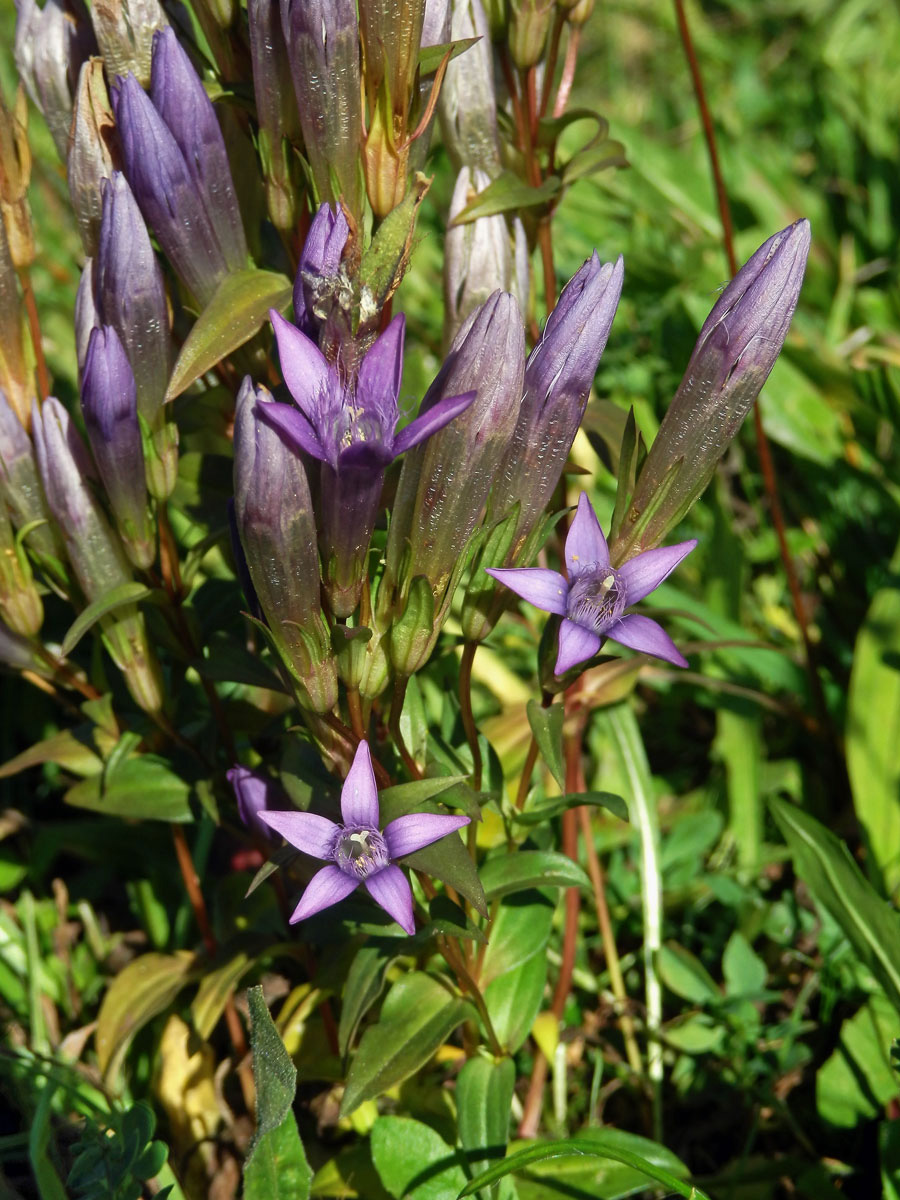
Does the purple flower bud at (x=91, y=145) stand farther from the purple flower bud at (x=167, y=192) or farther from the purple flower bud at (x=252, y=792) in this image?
the purple flower bud at (x=252, y=792)

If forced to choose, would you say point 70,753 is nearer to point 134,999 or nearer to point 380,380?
point 134,999

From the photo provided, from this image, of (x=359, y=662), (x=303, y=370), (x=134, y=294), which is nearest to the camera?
(x=303, y=370)

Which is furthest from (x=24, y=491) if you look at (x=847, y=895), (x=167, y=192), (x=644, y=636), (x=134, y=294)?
(x=847, y=895)

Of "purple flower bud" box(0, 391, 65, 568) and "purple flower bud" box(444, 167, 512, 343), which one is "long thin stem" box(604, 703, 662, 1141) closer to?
"purple flower bud" box(444, 167, 512, 343)

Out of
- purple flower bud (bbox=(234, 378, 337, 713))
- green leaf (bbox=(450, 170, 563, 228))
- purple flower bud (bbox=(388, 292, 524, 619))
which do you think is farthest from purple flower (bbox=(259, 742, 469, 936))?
green leaf (bbox=(450, 170, 563, 228))

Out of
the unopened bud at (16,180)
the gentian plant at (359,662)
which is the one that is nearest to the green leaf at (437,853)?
the gentian plant at (359,662)

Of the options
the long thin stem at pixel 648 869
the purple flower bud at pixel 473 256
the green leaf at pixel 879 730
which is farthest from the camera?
the green leaf at pixel 879 730
